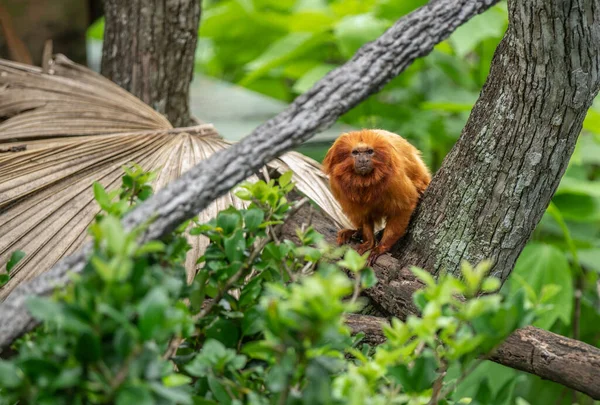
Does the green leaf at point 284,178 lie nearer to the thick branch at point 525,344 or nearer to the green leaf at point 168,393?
the thick branch at point 525,344

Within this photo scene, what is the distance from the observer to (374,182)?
7.29 feet

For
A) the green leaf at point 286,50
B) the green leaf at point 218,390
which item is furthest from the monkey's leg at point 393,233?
the green leaf at point 286,50

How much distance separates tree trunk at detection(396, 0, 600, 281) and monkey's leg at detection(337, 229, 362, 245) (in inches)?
13.5

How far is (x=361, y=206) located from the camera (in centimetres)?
229

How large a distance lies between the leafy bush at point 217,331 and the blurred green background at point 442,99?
158 centimetres

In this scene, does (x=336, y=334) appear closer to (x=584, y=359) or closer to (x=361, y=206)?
(x=584, y=359)

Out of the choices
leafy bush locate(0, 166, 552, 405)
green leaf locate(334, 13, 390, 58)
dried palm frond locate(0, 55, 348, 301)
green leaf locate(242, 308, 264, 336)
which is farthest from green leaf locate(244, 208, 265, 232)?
green leaf locate(334, 13, 390, 58)

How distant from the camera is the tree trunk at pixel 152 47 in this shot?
2.86m

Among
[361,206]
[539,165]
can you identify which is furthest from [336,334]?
[361,206]

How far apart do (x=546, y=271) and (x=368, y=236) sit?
1.25 metres

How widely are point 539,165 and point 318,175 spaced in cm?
88

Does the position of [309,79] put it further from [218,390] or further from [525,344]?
[218,390]

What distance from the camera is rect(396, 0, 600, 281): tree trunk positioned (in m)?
1.60

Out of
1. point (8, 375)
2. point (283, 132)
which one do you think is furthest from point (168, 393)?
point (283, 132)
